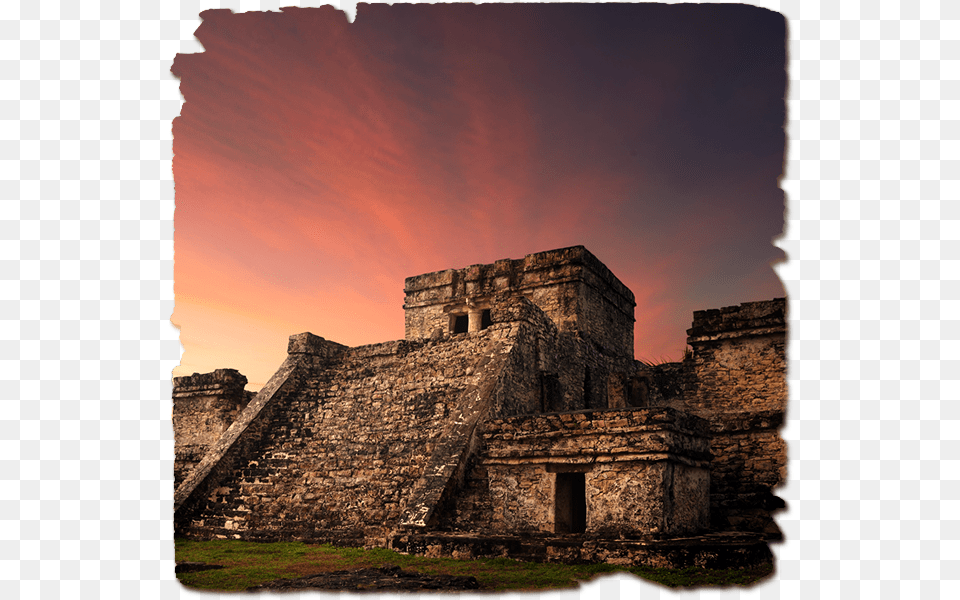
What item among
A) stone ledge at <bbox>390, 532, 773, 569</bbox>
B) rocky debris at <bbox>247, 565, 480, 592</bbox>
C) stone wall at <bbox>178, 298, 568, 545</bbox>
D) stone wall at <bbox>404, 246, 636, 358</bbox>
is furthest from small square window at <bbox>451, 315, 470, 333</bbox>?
rocky debris at <bbox>247, 565, 480, 592</bbox>

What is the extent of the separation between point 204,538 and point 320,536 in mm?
2092

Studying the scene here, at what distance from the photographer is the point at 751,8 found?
3871 mm

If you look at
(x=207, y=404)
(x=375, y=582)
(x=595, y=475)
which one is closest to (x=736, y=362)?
(x=595, y=475)

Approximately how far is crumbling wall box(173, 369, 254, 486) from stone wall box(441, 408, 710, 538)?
953 centimetres

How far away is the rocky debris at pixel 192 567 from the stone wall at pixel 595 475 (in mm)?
2738

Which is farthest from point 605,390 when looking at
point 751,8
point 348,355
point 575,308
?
point 751,8

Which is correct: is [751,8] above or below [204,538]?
above

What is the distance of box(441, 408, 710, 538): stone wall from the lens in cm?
733

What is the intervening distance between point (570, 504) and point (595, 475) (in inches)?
29.1

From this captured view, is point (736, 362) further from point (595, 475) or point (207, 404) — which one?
point (207, 404)

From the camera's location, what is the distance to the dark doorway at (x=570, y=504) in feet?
26.1

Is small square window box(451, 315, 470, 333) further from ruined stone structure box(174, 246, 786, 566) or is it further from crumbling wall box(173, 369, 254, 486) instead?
crumbling wall box(173, 369, 254, 486)

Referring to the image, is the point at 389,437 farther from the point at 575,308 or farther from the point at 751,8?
the point at 751,8

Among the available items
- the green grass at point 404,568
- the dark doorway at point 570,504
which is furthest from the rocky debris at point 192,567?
the dark doorway at point 570,504
